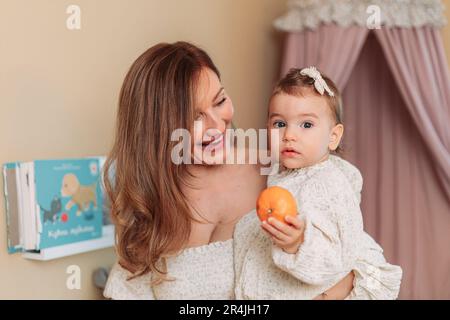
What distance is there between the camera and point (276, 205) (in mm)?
1136

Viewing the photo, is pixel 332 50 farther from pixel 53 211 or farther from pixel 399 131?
pixel 53 211

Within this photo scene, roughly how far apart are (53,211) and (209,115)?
54 centimetres

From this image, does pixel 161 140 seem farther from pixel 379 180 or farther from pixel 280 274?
pixel 379 180

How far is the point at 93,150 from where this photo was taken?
1.79m

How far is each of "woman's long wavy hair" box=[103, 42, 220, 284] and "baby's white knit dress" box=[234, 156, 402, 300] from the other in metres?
0.20

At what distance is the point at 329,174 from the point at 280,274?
0.86 feet

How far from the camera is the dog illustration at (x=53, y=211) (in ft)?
5.16

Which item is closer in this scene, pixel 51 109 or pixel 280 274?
pixel 280 274

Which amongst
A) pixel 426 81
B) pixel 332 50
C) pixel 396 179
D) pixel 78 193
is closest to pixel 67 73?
pixel 78 193

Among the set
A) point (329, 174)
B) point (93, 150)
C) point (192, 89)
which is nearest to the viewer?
point (329, 174)

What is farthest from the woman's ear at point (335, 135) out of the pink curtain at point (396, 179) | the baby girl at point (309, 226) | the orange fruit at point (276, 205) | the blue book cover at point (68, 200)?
the pink curtain at point (396, 179)

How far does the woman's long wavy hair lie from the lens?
1460 millimetres
